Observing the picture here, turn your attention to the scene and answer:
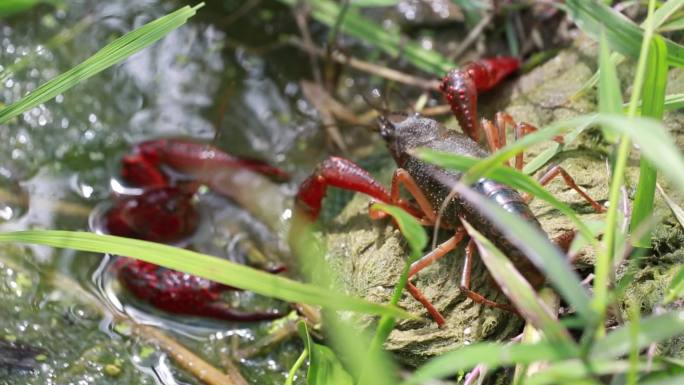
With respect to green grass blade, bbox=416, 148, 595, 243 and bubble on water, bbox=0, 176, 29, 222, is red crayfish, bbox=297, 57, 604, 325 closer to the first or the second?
green grass blade, bbox=416, 148, 595, 243

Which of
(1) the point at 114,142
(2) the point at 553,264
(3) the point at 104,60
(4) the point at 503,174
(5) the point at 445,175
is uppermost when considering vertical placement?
(1) the point at 114,142

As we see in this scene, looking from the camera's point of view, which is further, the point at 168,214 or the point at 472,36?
the point at 472,36

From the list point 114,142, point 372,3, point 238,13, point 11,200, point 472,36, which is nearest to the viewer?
point 11,200

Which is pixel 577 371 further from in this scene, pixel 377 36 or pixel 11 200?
pixel 11 200

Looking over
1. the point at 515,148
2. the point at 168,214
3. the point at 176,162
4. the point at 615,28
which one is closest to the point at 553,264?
the point at 515,148

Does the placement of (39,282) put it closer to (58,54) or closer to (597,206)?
(58,54)

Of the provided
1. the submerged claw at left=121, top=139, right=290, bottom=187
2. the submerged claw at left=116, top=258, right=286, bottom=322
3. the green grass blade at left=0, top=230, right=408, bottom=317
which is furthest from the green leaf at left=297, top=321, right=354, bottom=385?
the submerged claw at left=121, top=139, right=290, bottom=187

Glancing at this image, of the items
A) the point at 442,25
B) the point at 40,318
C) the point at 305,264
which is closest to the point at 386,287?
the point at 305,264
